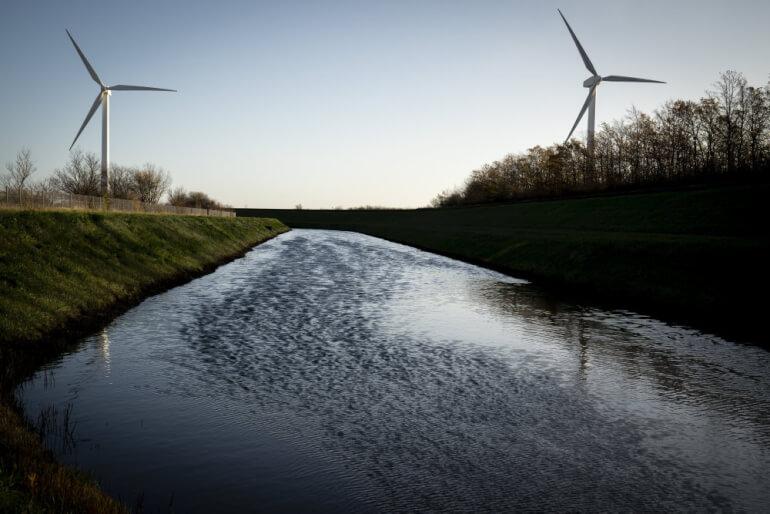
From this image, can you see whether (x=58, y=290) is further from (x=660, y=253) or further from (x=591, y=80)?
(x=591, y=80)

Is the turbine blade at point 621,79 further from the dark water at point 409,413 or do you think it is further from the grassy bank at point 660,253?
the dark water at point 409,413

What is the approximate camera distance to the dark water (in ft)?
25.5

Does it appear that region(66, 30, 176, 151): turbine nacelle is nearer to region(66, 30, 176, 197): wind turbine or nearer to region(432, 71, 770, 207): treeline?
region(66, 30, 176, 197): wind turbine

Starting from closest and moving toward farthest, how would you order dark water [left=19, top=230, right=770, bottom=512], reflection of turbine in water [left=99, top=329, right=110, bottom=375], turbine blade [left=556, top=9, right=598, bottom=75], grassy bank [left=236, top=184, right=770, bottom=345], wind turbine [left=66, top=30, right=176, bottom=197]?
dark water [left=19, top=230, right=770, bottom=512], reflection of turbine in water [left=99, top=329, right=110, bottom=375], grassy bank [left=236, top=184, right=770, bottom=345], wind turbine [left=66, top=30, right=176, bottom=197], turbine blade [left=556, top=9, right=598, bottom=75]

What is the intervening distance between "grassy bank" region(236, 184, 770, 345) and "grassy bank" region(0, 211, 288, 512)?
766 inches

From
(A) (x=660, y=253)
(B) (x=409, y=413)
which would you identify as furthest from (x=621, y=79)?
(B) (x=409, y=413)

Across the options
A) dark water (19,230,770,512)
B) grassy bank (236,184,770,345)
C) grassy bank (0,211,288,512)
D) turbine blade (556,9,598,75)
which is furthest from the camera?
turbine blade (556,9,598,75)

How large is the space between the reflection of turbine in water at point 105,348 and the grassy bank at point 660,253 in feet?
62.5

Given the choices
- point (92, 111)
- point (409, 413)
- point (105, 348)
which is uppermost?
point (92, 111)

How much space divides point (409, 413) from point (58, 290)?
46.0 ft

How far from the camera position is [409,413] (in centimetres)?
1077

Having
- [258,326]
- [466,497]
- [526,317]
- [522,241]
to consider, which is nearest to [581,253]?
[522,241]

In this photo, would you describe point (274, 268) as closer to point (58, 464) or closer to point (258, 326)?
point (258, 326)

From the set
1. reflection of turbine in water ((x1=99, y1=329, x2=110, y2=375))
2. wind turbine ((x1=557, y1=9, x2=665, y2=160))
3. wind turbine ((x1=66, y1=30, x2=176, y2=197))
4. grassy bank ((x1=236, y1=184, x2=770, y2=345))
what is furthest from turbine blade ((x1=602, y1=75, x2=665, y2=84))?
reflection of turbine in water ((x1=99, y1=329, x2=110, y2=375))
